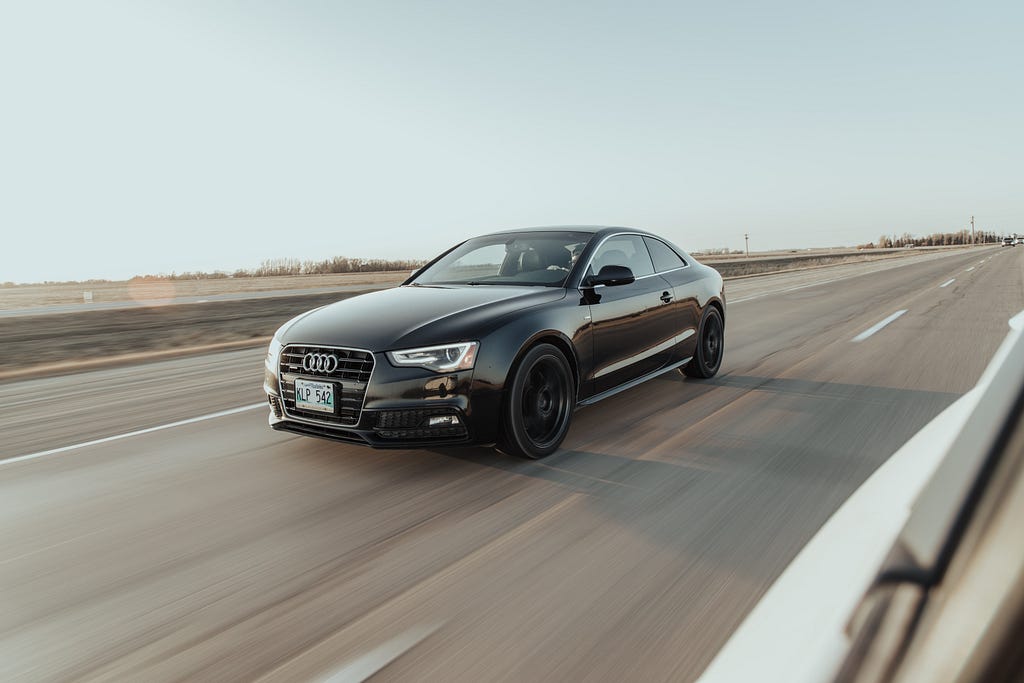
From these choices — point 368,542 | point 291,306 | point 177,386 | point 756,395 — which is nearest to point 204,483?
point 368,542

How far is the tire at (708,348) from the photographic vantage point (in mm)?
7379

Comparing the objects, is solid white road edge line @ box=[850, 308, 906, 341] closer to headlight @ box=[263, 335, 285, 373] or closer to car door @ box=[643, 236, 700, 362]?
car door @ box=[643, 236, 700, 362]

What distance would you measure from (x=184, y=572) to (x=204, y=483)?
1370 millimetres

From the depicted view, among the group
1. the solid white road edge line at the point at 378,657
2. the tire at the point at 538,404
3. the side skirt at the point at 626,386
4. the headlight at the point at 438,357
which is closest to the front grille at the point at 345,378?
the headlight at the point at 438,357

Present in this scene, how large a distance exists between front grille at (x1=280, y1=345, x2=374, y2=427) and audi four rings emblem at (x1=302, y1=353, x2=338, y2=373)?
19 mm

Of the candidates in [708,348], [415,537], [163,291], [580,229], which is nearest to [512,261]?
[580,229]

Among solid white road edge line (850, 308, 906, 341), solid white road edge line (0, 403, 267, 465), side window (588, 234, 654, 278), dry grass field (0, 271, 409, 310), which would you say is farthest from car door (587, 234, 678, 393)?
dry grass field (0, 271, 409, 310)

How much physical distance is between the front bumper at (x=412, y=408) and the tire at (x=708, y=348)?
3.63 metres

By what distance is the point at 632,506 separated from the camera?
391 centimetres

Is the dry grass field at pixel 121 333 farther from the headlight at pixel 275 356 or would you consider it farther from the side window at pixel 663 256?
the side window at pixel 663 256

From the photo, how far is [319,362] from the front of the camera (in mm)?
4570

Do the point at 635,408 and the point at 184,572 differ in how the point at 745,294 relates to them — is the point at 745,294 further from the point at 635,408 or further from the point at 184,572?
the point at 184,572

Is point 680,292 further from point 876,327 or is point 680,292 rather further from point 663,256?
point 876,327

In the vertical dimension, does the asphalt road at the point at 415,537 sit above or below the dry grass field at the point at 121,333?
below
